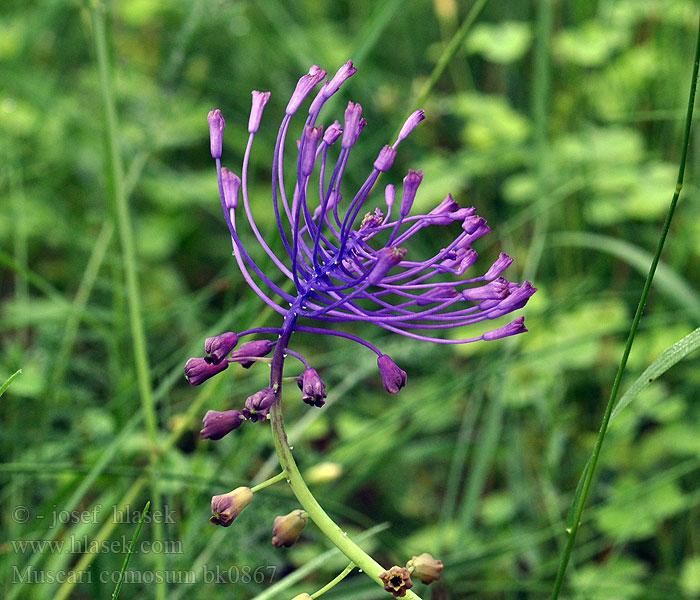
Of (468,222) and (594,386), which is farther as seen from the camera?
(594,386)

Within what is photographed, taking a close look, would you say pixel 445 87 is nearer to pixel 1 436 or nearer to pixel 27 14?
pixel 27 14

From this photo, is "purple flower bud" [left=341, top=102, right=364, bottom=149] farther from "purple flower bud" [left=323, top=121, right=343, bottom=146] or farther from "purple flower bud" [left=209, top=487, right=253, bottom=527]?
"purple flower bud" [left=209, top=487, right=253, bottom=527]

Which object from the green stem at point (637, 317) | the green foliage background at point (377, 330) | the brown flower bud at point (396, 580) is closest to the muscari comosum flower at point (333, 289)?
the brown flower bud at point (396, 580)

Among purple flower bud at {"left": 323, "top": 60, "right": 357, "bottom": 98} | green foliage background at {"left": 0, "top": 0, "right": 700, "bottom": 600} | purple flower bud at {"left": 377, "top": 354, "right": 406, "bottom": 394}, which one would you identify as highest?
green foliage background at {"left": 0, "top": 0, "right": 700, "bottom": 600}

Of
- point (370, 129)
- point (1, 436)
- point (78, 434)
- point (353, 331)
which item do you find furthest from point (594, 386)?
point (1, 436)

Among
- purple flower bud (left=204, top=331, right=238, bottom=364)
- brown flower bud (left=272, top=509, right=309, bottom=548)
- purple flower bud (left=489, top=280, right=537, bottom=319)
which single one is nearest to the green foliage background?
brown flower bud (left=272, top=509, right=309, bottom=548)
